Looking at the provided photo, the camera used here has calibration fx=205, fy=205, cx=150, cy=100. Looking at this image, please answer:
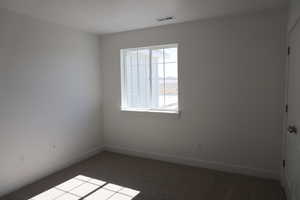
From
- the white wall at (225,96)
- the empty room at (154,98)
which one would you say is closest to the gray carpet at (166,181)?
the empty room at (154,98)

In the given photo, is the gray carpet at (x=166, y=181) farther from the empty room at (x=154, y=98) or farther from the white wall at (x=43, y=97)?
the white wall at (x=43, y=97)

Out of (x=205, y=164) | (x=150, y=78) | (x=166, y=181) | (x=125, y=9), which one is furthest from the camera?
(x=150, y=78)

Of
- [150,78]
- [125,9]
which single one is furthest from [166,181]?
[125,9]

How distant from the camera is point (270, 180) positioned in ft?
9.84

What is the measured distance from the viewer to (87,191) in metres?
2.80

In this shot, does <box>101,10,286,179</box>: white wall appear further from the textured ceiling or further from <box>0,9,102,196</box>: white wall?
<box>0,9,102,196</box>: white wall

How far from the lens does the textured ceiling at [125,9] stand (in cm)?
254

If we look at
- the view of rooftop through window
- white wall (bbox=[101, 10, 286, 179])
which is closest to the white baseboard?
white wall (bbox=[101, 10, 286, 179])

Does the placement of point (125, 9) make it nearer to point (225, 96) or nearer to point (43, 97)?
point (43, 97)

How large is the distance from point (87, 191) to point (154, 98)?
2003 millimetres

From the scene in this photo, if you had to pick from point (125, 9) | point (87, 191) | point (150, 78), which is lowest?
point (87, 191)

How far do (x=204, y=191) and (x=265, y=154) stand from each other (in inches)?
44.0

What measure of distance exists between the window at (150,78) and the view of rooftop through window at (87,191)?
1602mm

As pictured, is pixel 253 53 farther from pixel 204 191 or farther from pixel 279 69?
pixel 204 191
